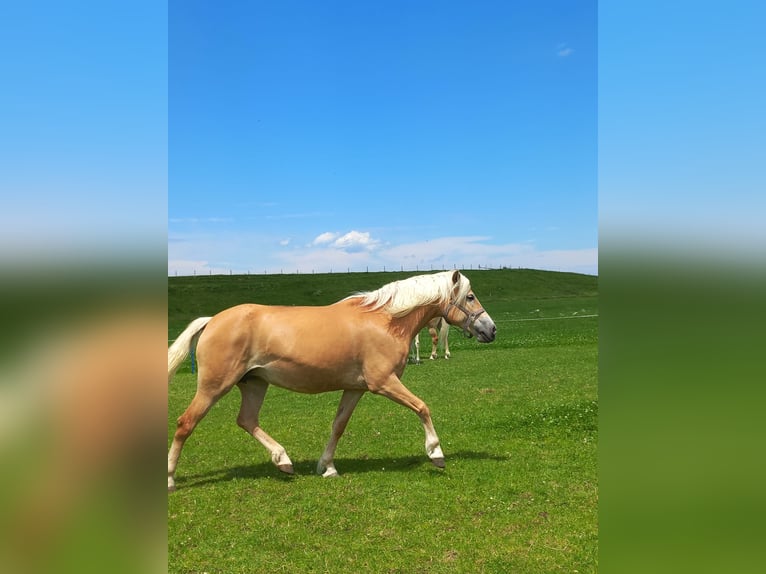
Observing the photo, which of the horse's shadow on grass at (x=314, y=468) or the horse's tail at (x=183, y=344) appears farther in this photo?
the horse's shadow on grass at (x=314, y=468)

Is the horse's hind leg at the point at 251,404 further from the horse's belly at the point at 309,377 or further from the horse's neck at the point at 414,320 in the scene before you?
the horse's neck at the point at 414,320

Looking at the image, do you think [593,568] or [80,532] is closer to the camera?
[80,532]

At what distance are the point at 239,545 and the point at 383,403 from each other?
8.23 metres

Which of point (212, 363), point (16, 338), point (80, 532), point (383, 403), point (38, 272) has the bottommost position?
point (383, 403)

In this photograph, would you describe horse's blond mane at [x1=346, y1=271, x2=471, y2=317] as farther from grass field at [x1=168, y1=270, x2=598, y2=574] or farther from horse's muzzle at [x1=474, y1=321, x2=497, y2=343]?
grass field at [x1=168, y1=270, x2=598, y2=574]

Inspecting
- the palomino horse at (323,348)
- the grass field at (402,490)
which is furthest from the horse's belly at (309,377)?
the grass field at (402,490)

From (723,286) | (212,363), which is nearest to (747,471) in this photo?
(723,286)

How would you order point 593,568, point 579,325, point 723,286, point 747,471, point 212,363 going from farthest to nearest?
point 579,325, point 212,363, point 593,568, point 747,471, point 723,286

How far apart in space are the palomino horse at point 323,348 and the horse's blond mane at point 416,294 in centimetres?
1

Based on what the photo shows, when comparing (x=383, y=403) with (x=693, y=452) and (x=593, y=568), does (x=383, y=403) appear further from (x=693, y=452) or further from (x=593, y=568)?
(x=693, y=452)

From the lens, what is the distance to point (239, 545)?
5078mm

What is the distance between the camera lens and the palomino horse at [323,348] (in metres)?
6.62

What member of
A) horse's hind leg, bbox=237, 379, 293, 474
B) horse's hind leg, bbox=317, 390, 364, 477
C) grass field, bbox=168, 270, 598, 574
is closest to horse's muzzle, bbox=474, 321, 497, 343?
grass field, bbox=168, 270, 598, 574

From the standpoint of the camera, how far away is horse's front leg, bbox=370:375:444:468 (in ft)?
22.8
